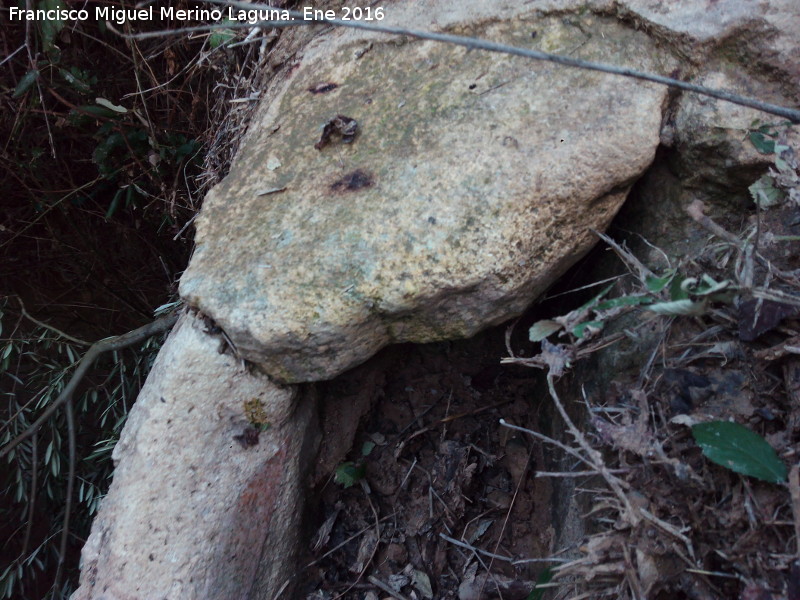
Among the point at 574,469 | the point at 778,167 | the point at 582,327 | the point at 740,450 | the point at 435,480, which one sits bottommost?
the point at 435,480

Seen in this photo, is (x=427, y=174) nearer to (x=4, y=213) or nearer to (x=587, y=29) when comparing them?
(x=587, y=29)

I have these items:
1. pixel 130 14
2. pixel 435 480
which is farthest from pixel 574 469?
pixel 130 14

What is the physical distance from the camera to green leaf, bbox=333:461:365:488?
5.16 feet

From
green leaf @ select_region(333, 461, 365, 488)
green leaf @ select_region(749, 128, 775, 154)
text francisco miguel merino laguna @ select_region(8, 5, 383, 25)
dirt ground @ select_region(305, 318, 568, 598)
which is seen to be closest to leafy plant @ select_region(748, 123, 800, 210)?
green leaf @ select_region(749, 128, 775, 154)

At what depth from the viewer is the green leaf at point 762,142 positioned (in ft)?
3.86

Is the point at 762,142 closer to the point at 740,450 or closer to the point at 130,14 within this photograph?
the point at 740,450

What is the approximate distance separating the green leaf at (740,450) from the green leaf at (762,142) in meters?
0.53

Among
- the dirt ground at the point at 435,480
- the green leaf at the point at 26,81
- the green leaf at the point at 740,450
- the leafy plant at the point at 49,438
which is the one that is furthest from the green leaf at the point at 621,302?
the green leaf at the point at 26,81

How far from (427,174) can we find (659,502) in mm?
720

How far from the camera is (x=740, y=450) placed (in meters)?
0.97

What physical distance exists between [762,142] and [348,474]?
45.6 inches

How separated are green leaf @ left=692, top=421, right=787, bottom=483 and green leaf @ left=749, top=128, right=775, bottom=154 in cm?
53

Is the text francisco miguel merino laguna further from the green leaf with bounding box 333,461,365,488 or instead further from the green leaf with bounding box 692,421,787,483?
the green leaf with bounding box 692,421,787,483

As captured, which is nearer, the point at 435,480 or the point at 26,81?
the point at 435,480
